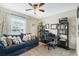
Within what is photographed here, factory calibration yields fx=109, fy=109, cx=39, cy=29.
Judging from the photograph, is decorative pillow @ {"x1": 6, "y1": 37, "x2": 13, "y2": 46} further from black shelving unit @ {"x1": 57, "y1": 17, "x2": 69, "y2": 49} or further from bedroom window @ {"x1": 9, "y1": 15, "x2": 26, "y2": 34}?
black shelving unit @ {"x1": 57, "y1": 17, "x2": 69, "y2": 49}

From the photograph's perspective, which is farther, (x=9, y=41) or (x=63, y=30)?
(x=63, y=30)

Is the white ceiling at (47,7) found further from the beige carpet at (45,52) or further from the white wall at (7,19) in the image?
the beige carpet at (45,52)

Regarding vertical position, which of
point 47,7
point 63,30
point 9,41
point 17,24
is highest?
point 47,7

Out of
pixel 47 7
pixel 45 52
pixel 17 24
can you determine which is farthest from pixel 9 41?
pixel 47 7

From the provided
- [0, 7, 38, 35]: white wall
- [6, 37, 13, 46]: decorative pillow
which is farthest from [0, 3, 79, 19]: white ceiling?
[6, 37, 13, 46]: decorative pillow

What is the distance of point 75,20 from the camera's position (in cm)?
→ 227

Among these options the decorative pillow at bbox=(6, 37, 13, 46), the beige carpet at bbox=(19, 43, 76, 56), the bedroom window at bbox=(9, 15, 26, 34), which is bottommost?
the beige carpet at bbox=(19, 43, 76, 56)

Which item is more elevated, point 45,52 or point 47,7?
point 47,7

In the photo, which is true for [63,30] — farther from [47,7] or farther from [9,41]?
[9,41]

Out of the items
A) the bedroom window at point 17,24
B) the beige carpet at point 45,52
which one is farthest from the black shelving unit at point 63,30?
the bedroom window at point 17,24

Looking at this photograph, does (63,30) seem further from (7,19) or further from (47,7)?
(7,19)

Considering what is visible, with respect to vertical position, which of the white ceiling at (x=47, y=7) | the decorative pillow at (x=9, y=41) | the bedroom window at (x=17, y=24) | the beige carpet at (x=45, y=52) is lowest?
the beige carpet at (x=45, y=52)

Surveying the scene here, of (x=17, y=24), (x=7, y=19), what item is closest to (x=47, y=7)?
(x=17, y=24)

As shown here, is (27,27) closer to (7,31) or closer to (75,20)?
(7,31)
